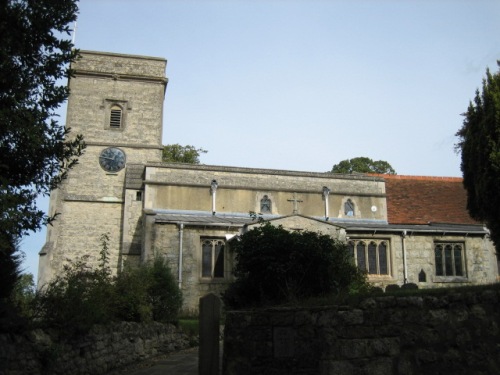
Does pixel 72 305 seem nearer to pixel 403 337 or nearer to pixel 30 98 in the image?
pixel 30 98

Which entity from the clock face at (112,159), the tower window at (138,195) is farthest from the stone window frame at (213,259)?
the clock face at (112,159)

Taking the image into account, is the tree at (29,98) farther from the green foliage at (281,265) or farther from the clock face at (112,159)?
the clock face at (112,159)

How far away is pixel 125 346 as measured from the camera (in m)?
12.4

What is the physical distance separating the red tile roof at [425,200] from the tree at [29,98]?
23.6 metres

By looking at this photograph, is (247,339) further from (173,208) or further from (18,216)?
(173,208)

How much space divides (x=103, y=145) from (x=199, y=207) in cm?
768

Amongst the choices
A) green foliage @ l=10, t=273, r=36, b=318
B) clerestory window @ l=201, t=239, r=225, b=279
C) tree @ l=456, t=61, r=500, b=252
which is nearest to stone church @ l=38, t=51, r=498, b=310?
clerestory window @ l=201, t=239, r=225, b=279

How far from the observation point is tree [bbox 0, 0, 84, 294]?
858 cm

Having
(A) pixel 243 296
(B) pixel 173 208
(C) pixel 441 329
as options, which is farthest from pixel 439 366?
(B) pixel 173 208

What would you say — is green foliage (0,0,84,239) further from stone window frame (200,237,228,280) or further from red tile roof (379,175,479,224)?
red tile roof (379,175,479,224)

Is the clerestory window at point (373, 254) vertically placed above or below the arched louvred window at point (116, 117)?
below

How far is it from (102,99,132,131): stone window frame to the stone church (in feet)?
0.20

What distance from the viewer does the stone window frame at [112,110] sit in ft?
107

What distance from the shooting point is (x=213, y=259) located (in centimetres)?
2430
